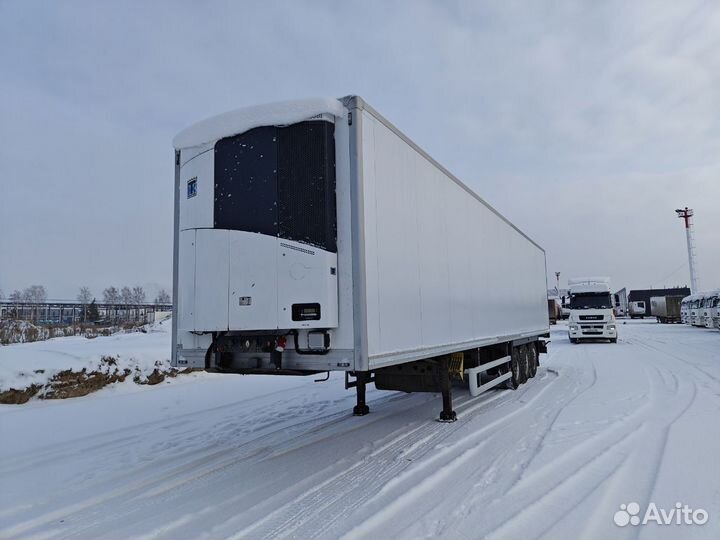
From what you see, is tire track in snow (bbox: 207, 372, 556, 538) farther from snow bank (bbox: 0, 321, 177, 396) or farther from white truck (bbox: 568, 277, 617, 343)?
white truck (bbox: 568, 277, 617, 343)

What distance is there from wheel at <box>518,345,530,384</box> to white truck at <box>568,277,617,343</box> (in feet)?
42.7

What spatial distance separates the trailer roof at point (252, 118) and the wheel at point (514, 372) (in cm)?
737

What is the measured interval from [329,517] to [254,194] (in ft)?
10.2

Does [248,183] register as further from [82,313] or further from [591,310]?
[82,313]

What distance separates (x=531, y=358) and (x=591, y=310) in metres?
12.4

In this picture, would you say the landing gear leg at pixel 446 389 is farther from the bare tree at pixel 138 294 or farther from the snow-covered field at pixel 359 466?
the bare tree at pixel 138 294

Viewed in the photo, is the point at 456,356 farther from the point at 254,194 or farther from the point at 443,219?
the point at 254,194

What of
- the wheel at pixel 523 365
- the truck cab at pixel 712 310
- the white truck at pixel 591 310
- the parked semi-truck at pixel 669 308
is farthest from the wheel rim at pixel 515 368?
the parked semi-truck at pixel 669 308

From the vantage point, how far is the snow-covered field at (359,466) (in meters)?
3.86

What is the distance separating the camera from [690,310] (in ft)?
129

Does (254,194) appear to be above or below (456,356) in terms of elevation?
above

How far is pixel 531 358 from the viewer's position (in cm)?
1254

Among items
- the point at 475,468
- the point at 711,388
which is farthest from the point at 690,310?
the point at 475,468

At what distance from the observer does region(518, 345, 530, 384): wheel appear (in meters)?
11.3
